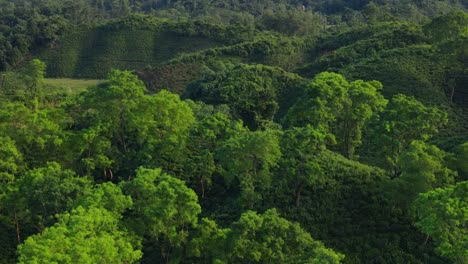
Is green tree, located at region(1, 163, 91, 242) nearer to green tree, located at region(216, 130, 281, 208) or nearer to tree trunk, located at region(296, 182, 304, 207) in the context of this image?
green tree, located at region(216, 130, 281, 208)

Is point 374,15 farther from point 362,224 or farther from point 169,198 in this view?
point 169,198

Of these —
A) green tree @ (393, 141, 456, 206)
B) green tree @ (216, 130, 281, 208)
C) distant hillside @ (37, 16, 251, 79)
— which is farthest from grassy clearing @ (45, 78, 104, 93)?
green tree @ (393, 141, 456, 206)

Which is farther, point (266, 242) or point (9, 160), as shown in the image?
point (9, 160)

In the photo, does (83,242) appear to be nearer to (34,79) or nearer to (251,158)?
(251,158)

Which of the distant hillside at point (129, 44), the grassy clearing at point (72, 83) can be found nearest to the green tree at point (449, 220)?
the grassy clearing at point (72, 83)

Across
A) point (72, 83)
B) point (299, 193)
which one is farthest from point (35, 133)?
point (72, 83)
